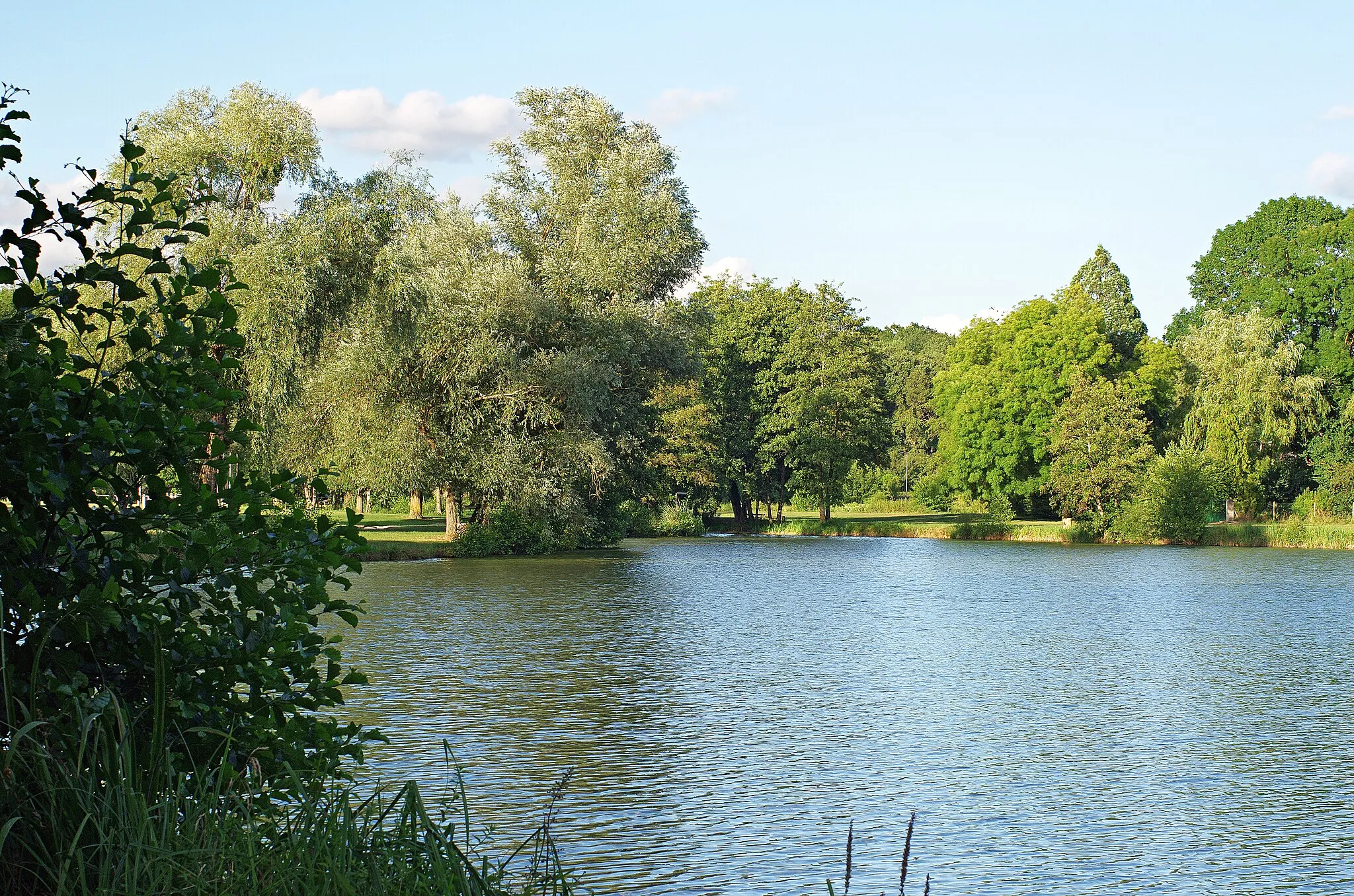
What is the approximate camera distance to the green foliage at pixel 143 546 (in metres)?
4.26

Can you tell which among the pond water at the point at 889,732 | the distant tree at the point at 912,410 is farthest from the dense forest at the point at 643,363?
the distant tree at the point at 912,410

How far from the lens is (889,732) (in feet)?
37.6

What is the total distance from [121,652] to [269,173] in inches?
1041

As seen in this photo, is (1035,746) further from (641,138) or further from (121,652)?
(641,138)

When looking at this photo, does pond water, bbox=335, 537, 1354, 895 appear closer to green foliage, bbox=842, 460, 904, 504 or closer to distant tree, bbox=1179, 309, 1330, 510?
distant tree, bbox=1179, 309, 1330, 510

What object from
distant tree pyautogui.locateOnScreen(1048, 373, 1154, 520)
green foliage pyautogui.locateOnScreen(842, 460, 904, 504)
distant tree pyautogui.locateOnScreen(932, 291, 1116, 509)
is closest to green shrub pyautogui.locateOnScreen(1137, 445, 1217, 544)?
distant tree pyautogui.locateOnScreen(1048, 373, 1154, 520)

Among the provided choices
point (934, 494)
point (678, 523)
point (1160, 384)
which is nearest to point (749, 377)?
point (678, 523)

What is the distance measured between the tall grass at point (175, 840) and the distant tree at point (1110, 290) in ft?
195

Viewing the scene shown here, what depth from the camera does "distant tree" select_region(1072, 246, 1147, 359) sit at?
6234cm

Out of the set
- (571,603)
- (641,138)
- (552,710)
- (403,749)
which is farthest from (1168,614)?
(641,138)

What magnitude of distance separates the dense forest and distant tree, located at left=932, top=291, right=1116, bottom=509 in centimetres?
12

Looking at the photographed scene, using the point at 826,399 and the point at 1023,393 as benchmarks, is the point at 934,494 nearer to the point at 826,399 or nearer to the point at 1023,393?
the point at 826,399

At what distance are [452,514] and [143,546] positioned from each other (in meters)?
31.2

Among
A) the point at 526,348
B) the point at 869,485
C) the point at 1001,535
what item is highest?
the point at 526,348
